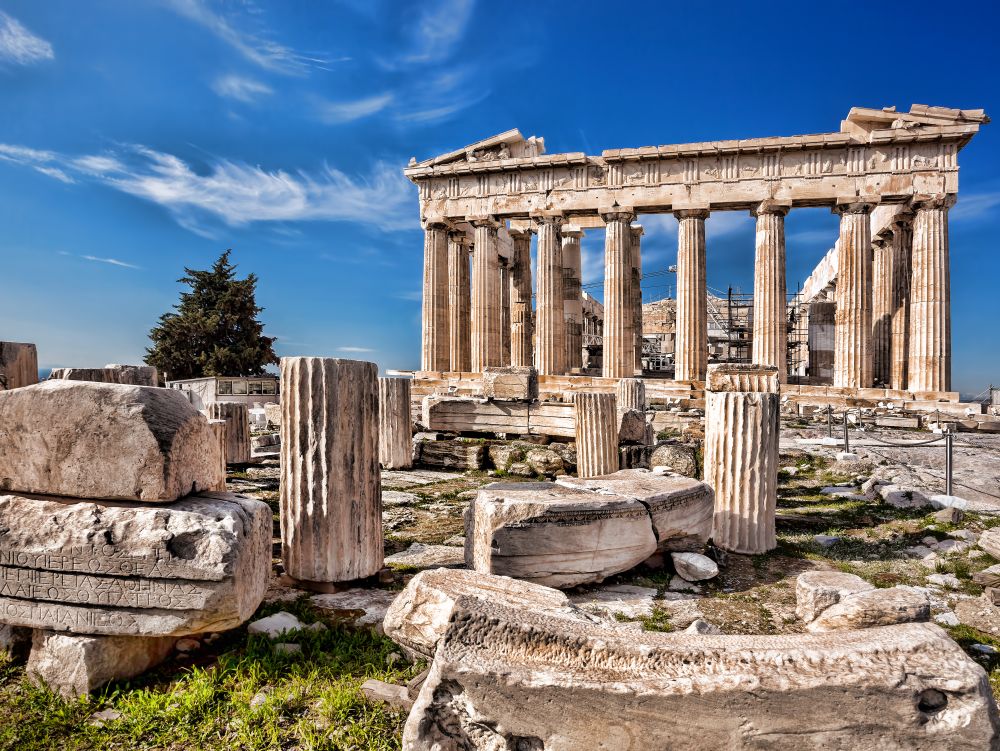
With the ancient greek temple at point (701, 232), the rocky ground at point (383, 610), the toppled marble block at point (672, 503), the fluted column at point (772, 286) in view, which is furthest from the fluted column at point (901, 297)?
the toppled marble block at point (672, 503)

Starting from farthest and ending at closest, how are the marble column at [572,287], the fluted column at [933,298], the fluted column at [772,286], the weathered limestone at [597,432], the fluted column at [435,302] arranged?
the marble column at [572,287] < the fluted column at [435,302] < the fluted column at [772,286] < the fluted column at [933,298] < the weathered limestone at [597,432]

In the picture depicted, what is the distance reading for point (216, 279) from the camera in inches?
1230

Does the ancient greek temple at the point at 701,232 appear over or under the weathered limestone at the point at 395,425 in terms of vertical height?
over

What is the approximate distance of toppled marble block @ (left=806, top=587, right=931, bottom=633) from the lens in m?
3.08

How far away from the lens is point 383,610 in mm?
3719

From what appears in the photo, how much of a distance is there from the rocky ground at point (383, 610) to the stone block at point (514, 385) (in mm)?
3234

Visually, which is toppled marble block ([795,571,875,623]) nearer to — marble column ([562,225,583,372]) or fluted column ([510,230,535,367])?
marble column ([562,225,583,372])

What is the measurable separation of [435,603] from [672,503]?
2.70 meters

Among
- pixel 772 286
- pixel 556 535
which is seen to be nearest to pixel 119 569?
pixel 556 535

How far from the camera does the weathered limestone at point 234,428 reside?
9.23m

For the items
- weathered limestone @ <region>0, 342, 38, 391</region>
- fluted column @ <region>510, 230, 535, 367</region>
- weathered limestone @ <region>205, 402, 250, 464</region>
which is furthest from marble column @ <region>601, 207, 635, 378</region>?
weathered limestone @ <region>0, 342, 38, 391</region>

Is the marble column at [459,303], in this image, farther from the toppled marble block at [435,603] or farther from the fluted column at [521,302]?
the toppled marble block at [435,603]

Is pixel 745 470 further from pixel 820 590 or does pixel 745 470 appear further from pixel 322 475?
pixel 322 475

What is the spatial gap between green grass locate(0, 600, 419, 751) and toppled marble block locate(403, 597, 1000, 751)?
Result: 529 millimetres
